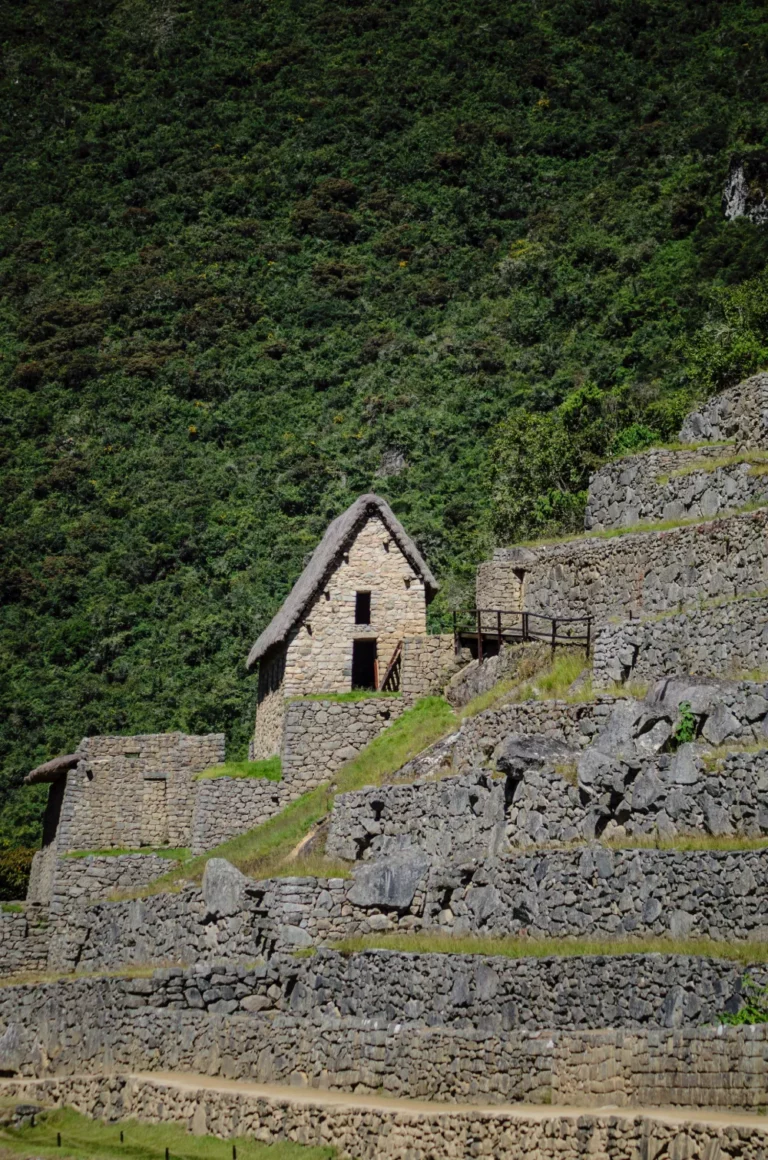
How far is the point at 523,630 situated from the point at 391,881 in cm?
838

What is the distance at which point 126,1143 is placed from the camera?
23422mm

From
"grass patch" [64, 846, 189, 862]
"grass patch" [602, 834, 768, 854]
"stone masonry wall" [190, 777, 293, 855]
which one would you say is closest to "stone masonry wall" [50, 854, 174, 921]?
"grass patch" [64, 846, 189, 862]

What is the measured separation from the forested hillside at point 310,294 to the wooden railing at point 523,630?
14.3m

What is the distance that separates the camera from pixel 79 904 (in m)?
36.5

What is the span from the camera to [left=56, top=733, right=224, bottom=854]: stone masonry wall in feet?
128

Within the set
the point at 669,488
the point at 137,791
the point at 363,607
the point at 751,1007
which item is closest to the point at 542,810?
the point at 751,1007

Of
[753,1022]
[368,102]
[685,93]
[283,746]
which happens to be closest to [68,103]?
[368,102]

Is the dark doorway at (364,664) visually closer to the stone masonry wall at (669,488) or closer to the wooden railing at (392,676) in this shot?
the wooden railing at (392,676)

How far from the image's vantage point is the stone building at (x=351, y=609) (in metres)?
38.1

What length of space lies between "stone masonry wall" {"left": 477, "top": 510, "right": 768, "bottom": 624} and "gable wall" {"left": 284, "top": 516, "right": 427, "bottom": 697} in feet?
6.46

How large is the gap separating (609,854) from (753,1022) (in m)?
4.19

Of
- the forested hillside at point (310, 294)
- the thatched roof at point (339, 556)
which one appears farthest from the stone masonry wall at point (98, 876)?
the forested hillside at point (310, 294)

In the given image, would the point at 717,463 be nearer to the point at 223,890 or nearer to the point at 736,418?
the point at 736,418

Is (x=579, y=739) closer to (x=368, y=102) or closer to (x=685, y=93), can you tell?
(x=685, y=93)
